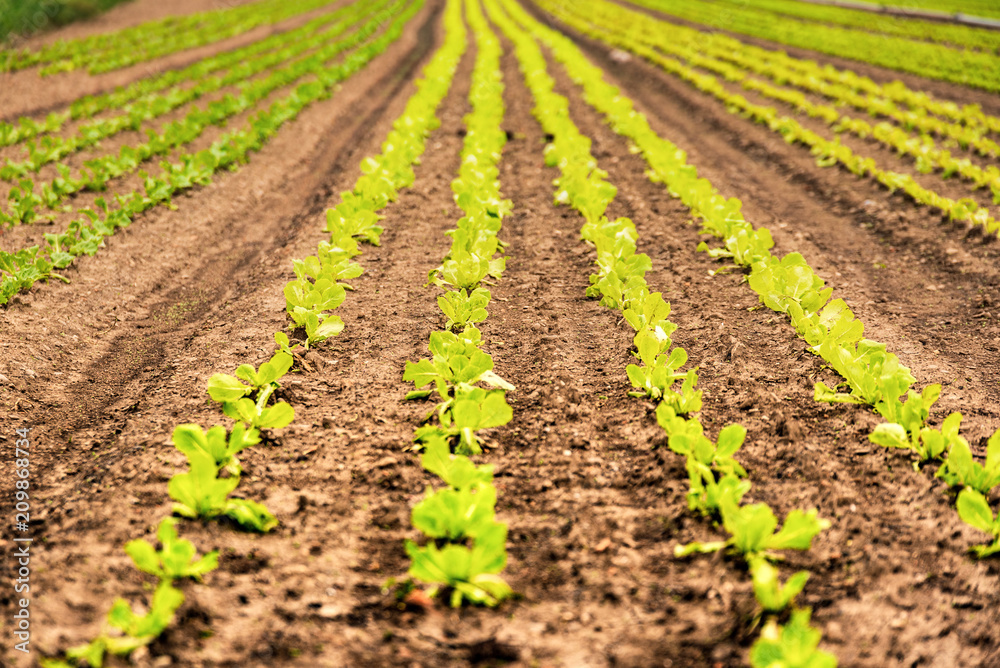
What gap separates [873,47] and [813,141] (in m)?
14.2

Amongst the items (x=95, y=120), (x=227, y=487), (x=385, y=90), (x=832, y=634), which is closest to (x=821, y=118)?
(x=385, y=90)

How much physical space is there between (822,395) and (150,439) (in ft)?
11.9

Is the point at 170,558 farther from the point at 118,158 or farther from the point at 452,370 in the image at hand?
the point at 118,158

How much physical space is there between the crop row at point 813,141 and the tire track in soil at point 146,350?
674 cm

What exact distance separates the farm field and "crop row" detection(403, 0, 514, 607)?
21 millimetres

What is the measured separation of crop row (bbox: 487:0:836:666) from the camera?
194cm

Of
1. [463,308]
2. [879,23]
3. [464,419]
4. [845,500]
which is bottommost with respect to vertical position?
[845,500]

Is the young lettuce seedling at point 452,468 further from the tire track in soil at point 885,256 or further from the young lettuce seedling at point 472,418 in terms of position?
the tire track in soil at point 885,256

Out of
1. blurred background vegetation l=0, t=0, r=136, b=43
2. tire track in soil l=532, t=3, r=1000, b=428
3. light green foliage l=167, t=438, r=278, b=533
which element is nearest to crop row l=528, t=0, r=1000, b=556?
tire track in soil l=532, t=3, r=1000, b=428

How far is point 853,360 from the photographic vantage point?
3211mm

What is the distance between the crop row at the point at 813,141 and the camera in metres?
5.94

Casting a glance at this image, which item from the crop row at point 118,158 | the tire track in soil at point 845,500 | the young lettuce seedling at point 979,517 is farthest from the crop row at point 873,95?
the crop row at point 118,158

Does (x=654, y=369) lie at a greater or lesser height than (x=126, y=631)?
greater

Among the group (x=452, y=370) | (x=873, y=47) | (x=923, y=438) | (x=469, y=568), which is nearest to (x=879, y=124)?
(x=923, y=438)
